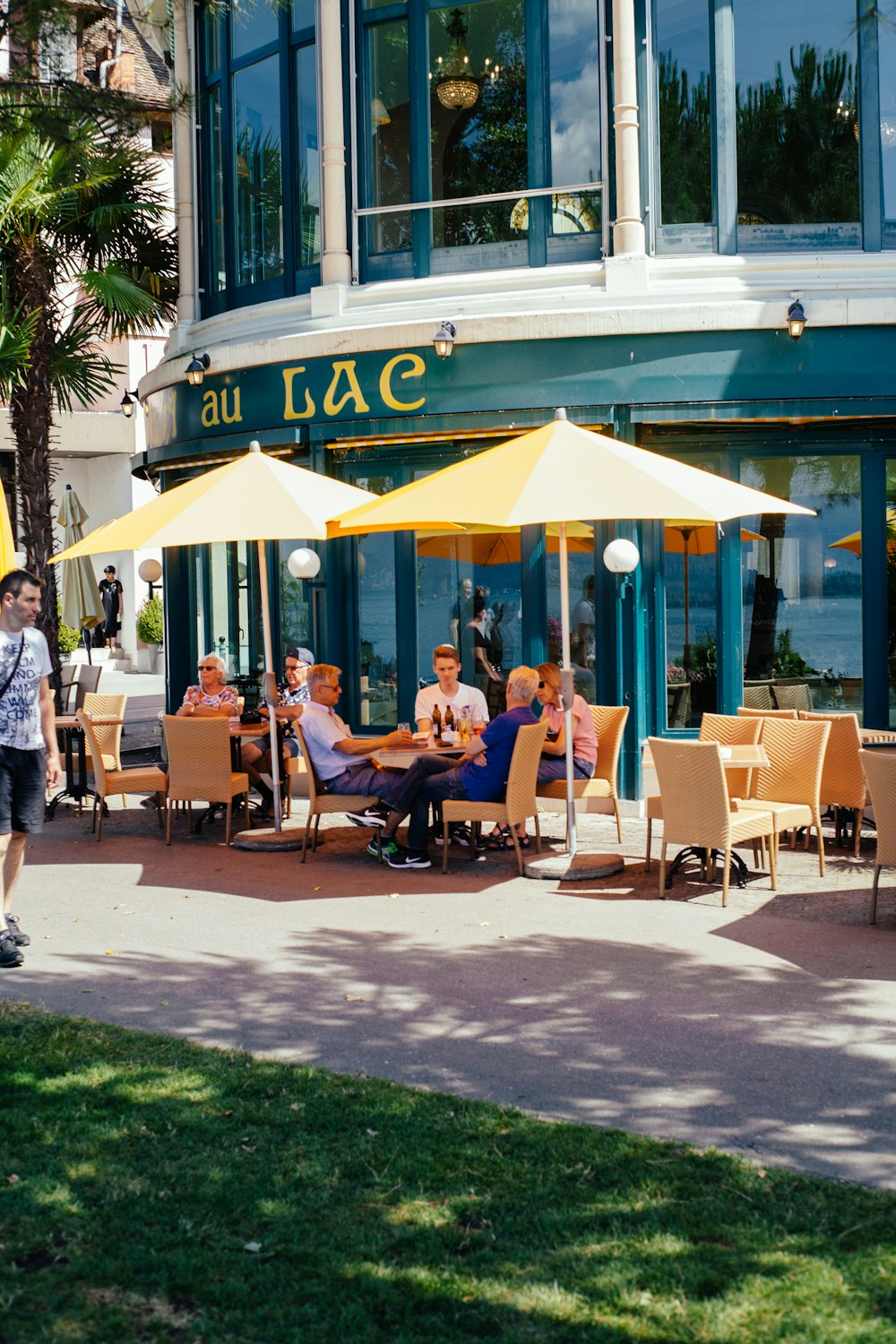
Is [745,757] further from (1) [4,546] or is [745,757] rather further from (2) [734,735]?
(1) [4,546]

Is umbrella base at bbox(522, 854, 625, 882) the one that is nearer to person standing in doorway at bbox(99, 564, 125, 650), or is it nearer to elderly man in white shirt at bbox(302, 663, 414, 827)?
elderly man in white shirt at bbox(302, 663, 414, 827)

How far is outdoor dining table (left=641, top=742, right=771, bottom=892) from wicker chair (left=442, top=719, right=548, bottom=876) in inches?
40.3

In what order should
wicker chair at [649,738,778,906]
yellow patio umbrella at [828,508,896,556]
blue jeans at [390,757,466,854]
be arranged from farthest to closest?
yellow patio umbrella at [828,508,896,556] → blue jeans at [390,757,466,854] → wicker chair at [649,738,778,906]

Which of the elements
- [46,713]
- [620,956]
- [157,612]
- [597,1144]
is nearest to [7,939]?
[46,713]

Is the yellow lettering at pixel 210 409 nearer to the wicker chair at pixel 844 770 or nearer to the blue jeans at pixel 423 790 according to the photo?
the blue jeans at pixel 423 790

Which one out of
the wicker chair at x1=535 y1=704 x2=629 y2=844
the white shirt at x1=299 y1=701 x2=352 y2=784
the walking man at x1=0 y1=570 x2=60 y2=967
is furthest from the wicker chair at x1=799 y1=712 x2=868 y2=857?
the walking man at x1=0 y1=570 x2=60 y2=967

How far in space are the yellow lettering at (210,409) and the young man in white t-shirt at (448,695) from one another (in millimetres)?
4411

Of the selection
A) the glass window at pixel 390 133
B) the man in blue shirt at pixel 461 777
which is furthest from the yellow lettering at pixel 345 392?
the man in blue shirt at pixel 461 777

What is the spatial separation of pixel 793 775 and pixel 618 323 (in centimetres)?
434

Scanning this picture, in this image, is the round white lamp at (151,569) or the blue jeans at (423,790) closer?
the blue jeans at (423,790)

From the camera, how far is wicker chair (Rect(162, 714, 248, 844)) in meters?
10.3

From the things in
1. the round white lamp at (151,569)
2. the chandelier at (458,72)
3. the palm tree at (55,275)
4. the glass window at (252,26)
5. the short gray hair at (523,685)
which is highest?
the glass window at (252,26)

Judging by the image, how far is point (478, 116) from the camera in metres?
12.6

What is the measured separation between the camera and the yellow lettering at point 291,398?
12812 millimetres
